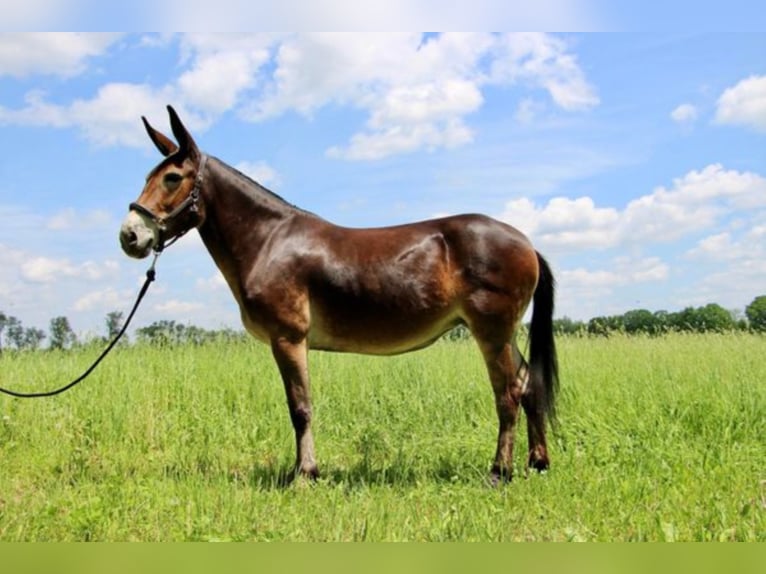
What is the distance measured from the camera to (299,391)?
5.14 metres

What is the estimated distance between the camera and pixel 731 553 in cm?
235

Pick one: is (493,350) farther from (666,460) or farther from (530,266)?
(666,460)

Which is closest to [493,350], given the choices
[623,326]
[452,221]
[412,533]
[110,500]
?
[452,221]

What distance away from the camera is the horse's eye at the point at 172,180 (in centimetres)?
523

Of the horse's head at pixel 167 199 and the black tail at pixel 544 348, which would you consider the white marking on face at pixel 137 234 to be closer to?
the horse's head at pixel 167 199

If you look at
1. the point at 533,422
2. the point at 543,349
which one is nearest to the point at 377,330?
the point at 543,349

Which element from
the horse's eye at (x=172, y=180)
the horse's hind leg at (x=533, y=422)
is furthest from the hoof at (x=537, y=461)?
the horse's eye at (x=172, y=180)

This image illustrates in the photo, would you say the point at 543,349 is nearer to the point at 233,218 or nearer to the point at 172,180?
the point at 233,218

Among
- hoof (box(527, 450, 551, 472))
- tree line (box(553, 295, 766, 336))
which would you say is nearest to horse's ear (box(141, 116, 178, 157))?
hoof (box(527, 450, 551, 472))

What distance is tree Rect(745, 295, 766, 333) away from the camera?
12234mm

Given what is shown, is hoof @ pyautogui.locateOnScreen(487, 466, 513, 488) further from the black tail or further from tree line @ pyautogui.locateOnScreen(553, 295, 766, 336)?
tree line @ pyautogui.locateOnScreen(553, 295, 766, 336)

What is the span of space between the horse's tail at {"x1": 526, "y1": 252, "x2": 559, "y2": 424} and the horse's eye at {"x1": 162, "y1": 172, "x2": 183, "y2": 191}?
3.18 metres

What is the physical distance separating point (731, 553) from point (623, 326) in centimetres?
1071

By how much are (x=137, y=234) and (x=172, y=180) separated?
540 millimetres
